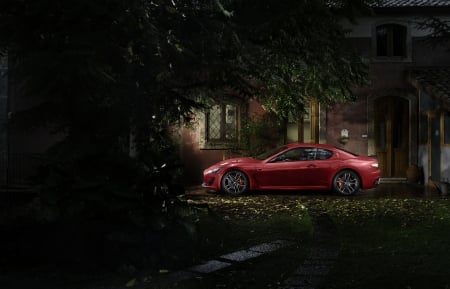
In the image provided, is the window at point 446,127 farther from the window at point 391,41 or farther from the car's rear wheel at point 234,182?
the car's rear wheel at point 234,182

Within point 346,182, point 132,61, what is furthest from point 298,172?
point 132,61

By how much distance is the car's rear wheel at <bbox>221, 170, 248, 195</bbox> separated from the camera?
1470 cm

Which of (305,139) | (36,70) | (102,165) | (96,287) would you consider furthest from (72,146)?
(305,139)

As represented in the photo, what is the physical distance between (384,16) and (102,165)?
15.0 m

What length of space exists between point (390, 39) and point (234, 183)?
8214mm

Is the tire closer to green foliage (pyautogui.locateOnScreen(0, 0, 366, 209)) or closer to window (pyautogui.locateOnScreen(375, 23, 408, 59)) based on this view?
window (pyautogui.locateOnScreen(375, 23, 408, 59))

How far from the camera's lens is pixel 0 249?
677cm

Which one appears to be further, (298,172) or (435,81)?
(435,81)

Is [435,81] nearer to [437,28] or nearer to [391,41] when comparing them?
[391,41]

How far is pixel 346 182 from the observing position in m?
14.9

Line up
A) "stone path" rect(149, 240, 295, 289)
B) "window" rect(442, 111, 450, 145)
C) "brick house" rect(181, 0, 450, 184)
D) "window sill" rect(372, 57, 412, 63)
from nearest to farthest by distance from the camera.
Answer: "stone path" rect(149, 240, 295, 289) → "window" rect(442, 111, 450, 145) → "brick house" rect(181, 0, 450, 184) → "window sill" rect(372, 57, 412, 63)

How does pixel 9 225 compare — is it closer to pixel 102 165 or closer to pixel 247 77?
pixel 102 165

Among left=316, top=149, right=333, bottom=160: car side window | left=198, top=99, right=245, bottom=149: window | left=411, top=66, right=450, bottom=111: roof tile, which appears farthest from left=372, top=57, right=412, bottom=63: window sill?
left=316, top=149, right=333, bottom=160: car side window

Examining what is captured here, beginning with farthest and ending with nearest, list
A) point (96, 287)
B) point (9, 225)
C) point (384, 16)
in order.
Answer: point (384, 16) → point (9, 225) → point (96, 287)
